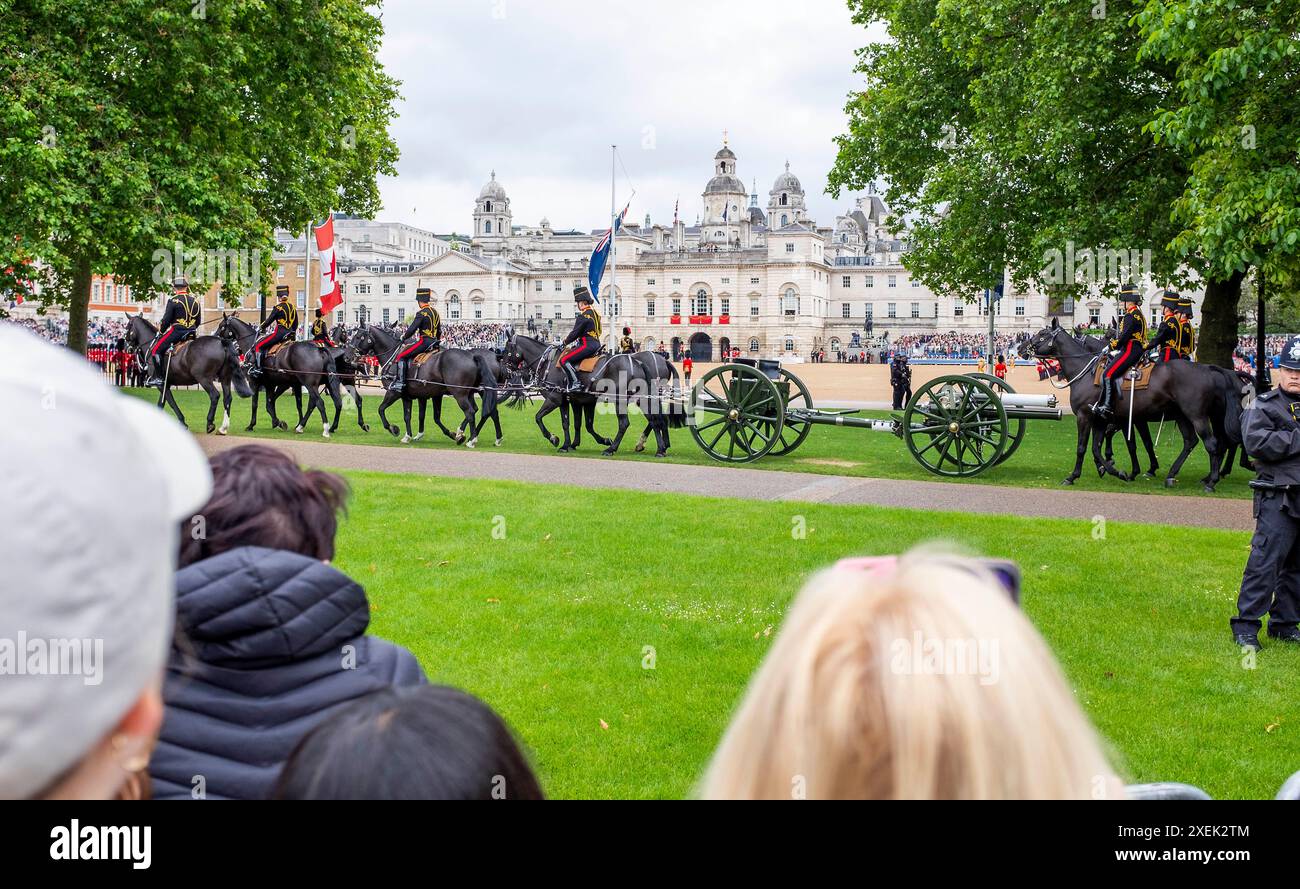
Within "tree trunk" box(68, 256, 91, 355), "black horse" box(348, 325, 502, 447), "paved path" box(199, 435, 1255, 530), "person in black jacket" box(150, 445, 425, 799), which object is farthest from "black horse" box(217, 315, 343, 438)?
"person in black jacket" box(150, 445, 425, 799)

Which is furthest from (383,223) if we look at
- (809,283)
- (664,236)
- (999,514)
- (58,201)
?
(999,514)

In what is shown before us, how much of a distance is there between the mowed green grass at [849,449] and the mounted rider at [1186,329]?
6.10ft

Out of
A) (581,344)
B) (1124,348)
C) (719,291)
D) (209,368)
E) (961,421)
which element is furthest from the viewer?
(719,291)

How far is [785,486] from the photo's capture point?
555 inches

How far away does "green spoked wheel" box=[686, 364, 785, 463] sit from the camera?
16.6m

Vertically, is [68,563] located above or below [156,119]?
below

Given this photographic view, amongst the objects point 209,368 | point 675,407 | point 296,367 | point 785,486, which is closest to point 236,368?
point 209,368

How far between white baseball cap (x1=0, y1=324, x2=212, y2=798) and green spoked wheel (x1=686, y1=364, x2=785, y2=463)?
15.4 metres

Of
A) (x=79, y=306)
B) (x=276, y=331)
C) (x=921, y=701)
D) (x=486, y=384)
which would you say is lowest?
(x=921, y=701)

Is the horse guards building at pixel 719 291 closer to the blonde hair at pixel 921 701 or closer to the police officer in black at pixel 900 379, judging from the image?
the police officer in black at pixel 900 379

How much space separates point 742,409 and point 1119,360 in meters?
5.43

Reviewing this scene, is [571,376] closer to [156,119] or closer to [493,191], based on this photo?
[156,119]

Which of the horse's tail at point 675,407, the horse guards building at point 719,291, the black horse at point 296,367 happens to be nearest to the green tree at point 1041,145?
the horse's tail at point 675,407

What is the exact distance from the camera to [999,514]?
1173cm
